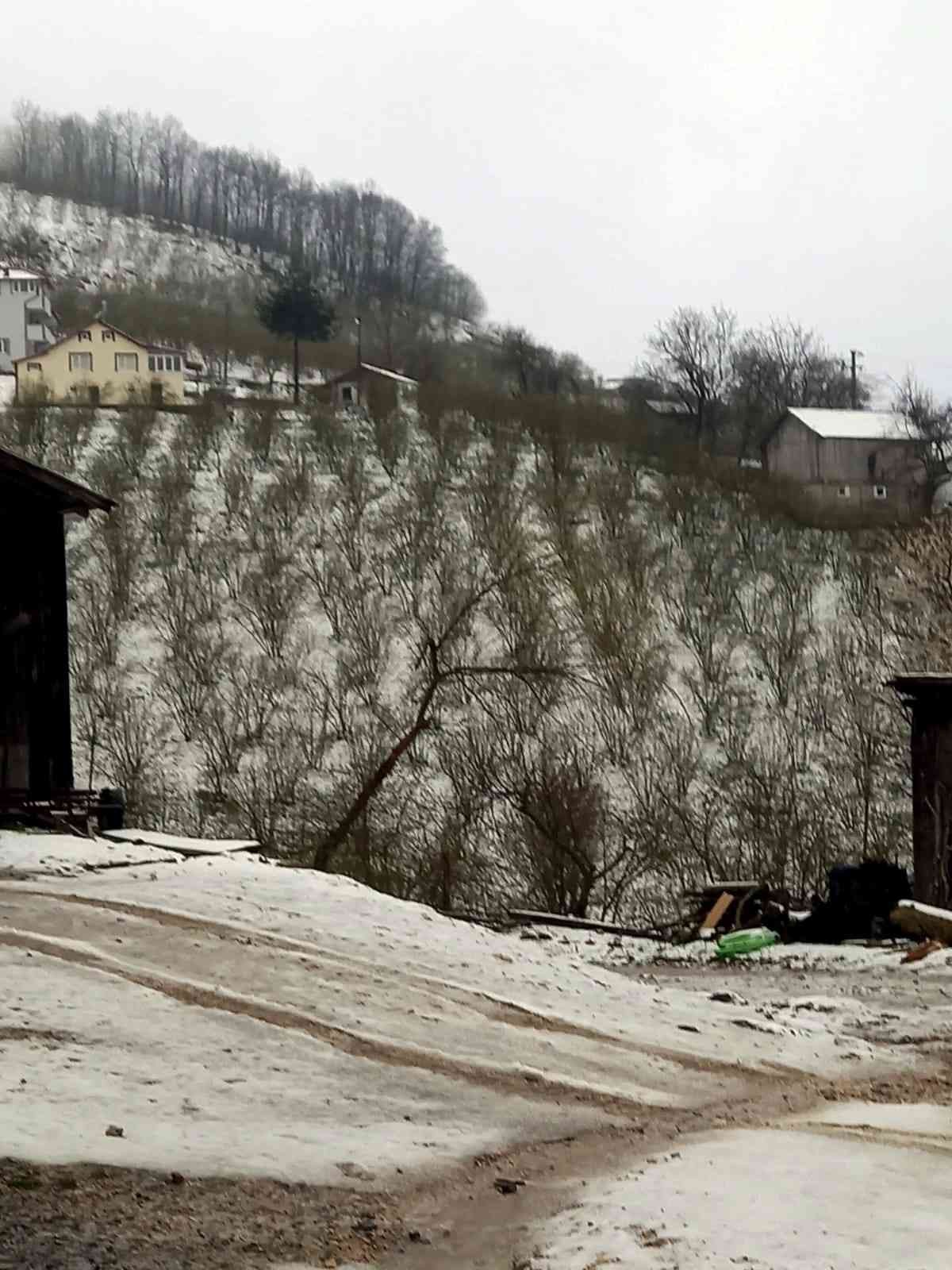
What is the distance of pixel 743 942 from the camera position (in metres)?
16.7

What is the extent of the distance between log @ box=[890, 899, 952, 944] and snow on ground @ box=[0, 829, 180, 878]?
7.44 m

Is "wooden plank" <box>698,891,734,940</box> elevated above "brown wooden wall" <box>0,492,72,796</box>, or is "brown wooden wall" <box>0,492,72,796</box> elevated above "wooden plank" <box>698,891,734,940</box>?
"brown wooden wall" <box>0,492,72,796</box>

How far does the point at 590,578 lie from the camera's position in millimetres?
48812

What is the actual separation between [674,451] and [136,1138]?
193 feet

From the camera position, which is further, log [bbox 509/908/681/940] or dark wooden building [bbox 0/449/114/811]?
dark wooden building [bbox 0/449/114/811]

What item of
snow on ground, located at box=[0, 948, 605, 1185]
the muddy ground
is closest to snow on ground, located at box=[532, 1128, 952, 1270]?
the muddy ground

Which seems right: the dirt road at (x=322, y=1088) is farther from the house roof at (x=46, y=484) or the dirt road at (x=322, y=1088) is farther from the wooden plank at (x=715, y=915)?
the house roof at (x=46, y=484)

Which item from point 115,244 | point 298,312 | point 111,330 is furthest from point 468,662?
point 115,244

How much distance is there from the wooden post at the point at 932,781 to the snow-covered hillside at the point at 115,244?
115901mm

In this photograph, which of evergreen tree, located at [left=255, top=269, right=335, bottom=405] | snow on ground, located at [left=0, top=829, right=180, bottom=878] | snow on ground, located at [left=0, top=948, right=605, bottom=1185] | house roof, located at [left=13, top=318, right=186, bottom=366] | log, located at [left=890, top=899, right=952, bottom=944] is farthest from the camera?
evergreen tree, located at [left=255, top=269, right=335, bottom=405]

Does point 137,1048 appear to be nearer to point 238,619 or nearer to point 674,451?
point 238,619

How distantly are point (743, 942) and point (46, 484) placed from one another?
9.65 metres

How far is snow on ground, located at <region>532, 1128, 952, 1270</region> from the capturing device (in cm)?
594

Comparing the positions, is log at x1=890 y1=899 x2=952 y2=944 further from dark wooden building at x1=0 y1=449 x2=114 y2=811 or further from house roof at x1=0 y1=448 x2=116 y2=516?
house roof at x1=0 y1=448 x2=116 y2=516
